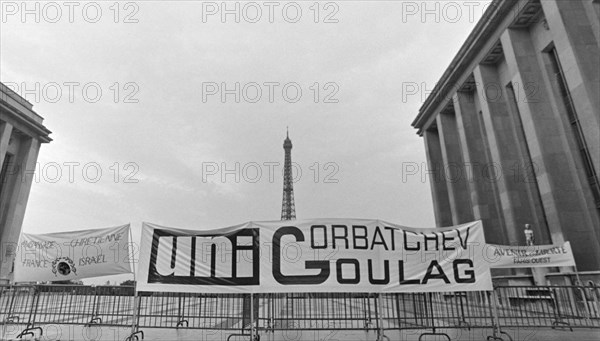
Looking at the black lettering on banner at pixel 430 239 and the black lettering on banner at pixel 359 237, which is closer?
the black lettering on banner at pixel 359 237

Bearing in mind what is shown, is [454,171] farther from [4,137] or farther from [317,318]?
[4,137]

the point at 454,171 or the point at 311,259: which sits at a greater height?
the point at 454,171

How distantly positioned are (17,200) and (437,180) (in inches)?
1647

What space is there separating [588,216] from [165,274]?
65.6 ft

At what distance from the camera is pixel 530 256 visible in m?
12.8

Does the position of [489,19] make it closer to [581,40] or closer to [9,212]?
[581,40]

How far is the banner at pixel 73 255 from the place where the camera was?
8.05 metres

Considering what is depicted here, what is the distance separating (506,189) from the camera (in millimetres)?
21656

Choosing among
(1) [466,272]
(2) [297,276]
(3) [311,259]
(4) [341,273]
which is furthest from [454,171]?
(2) [297,276]

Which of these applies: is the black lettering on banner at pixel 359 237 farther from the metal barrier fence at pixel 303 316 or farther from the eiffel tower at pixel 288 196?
the eiffel tower at pixel 288 196

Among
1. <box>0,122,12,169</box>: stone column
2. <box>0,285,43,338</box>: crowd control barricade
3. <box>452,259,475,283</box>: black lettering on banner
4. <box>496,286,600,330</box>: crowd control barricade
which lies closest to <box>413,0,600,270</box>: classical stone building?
<box>496,286,600,330</box>: crowd control barricade

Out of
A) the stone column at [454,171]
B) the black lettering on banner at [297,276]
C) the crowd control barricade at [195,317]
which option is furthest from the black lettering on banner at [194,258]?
the stone column at [454,171]

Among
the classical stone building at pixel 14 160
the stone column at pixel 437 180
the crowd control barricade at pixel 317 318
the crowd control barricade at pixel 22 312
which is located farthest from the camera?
the stone column at pixel 437 180

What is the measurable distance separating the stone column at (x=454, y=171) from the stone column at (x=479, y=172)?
193 centimetres
